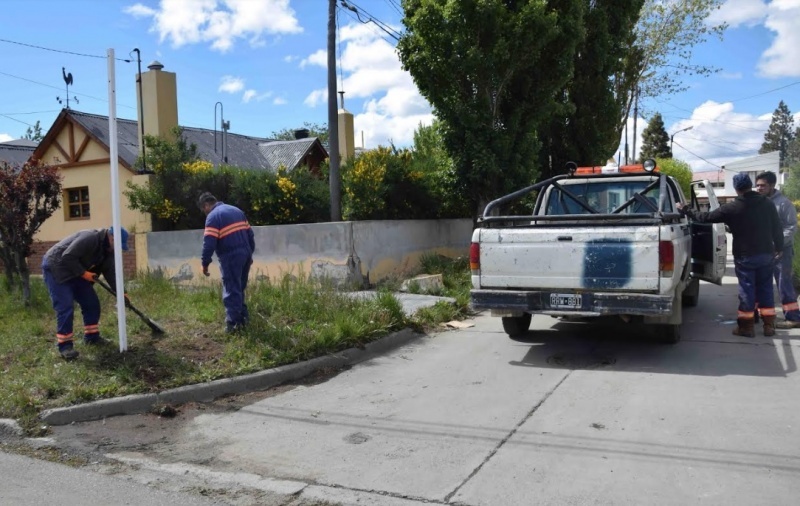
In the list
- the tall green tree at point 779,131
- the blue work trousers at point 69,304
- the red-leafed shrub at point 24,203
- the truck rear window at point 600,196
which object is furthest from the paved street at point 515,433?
the tall green tree at point 779,131

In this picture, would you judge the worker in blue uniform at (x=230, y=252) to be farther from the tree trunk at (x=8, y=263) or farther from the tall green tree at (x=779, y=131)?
the tall green tree at (x=779, y=131)

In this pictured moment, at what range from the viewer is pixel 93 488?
13.0ft

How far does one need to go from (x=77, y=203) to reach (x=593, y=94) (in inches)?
542

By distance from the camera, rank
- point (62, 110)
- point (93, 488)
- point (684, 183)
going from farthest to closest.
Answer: point (684, 183) → point (62, 110) → point (93, 488)

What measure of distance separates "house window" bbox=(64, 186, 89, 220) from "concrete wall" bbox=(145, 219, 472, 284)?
3612mm

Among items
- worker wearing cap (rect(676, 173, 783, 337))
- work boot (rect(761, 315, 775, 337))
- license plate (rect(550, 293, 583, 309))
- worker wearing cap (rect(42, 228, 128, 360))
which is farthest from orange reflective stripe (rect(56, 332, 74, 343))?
work boot (rect(761, 315, 775, 337))

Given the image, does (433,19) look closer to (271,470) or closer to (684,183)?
(271,470)

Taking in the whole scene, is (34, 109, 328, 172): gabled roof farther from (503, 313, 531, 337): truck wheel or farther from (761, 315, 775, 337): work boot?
(761, 315, 775, 337): work boot

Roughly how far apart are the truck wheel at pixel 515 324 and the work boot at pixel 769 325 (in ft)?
8.93

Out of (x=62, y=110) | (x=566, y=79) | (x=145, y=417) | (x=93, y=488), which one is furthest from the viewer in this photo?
(x=62, y=110)

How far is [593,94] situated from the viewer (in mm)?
16344

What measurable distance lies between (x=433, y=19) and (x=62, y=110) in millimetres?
10527

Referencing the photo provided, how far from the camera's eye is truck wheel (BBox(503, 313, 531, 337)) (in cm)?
768

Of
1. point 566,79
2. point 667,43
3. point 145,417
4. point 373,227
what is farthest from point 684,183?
point 145,417
